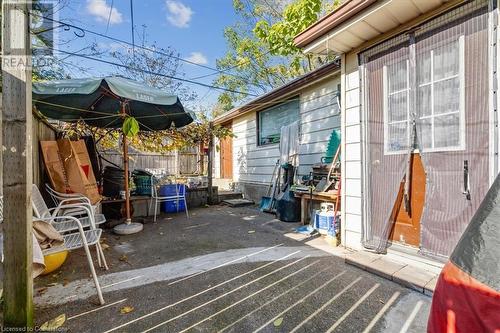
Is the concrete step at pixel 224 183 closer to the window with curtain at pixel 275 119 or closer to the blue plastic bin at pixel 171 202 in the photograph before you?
the window with curtain at pixel 275 119

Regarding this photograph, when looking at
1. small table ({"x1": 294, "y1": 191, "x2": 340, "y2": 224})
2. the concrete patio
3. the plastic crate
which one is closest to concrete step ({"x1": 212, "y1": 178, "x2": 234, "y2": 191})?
the plastic crate

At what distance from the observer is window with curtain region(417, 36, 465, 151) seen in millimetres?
2270

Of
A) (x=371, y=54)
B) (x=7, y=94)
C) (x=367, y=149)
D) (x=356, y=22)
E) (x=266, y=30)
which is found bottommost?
(x=367, y=149)

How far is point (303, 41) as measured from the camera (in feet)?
10.6

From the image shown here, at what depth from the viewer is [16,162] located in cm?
155

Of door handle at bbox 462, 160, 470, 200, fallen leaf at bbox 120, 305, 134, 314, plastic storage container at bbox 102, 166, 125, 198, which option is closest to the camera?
fallen leaf at bbox 120, 305, 134, 314

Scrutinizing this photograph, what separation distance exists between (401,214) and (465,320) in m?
2.12

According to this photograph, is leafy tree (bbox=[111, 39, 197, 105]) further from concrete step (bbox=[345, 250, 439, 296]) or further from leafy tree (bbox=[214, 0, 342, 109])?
concrete step (bbox=[345, 250, 439, 296])

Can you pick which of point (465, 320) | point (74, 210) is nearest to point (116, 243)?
point (74, 210)

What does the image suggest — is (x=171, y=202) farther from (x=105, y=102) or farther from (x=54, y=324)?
(x=54, y=324)

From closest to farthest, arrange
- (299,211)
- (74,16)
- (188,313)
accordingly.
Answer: (188,313)
(299,211)
(74,16)

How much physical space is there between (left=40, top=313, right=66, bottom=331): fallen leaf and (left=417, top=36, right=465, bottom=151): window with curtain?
345cm

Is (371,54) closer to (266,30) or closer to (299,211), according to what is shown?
(299,211)

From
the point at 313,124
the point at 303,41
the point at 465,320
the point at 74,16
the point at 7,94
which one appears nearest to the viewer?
the point at 465,320
